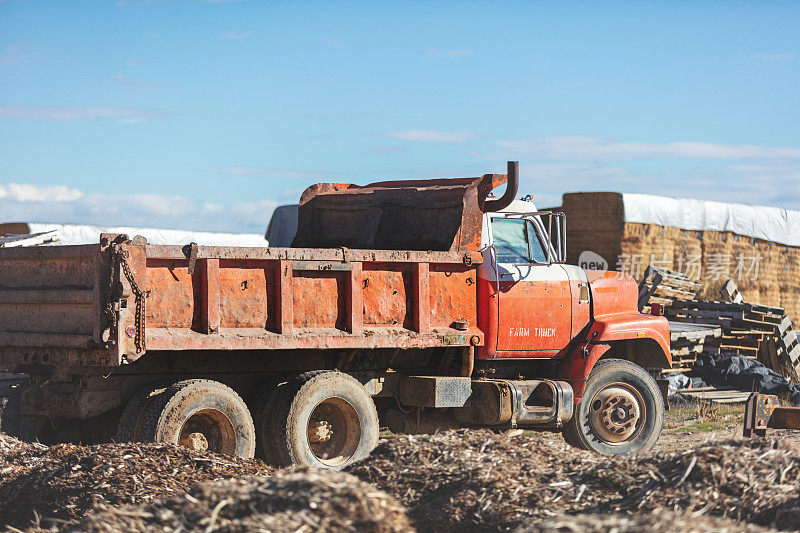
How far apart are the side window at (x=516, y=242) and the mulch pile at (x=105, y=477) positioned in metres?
4.19

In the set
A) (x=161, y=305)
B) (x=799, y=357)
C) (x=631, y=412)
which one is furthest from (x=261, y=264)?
(x=799, y=357)

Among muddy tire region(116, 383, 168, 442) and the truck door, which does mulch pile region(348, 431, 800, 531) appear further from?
the truck door

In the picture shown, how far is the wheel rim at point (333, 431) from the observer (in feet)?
31.7

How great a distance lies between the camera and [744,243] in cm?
2512

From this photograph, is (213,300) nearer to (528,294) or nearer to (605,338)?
(528,294)

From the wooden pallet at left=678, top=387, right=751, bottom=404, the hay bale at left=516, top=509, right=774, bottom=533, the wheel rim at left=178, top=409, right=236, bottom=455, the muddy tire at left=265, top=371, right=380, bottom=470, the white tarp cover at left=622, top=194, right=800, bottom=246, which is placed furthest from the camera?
the white tarp cover at left=622, top=194, right=800, bottom=246

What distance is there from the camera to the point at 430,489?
21.5ft

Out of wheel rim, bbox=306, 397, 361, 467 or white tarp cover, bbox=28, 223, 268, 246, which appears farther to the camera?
white tarp cover, bbox=28, 223, 268, 246

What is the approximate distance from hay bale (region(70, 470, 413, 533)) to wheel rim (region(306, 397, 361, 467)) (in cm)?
389

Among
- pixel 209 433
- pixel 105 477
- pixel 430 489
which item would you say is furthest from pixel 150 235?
pixel 430 489

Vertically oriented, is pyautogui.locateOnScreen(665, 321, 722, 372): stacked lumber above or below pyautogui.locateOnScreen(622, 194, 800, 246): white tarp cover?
below

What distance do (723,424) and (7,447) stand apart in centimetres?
976

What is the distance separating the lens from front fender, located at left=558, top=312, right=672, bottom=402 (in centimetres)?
1148

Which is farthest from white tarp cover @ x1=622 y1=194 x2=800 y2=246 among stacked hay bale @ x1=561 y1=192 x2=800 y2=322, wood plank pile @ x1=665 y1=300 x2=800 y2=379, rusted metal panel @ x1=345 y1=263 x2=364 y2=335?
rusted metal panel @ x1=345 y1=263 x2=364 y2=335
